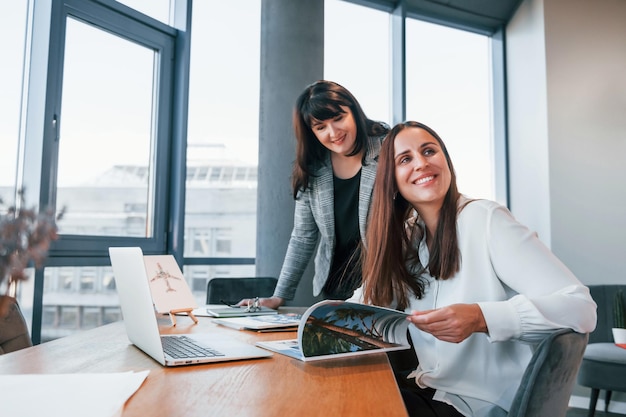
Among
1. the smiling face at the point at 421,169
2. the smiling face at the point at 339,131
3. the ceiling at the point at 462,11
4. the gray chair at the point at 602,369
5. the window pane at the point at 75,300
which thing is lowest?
the gray chair at the point at 602,369

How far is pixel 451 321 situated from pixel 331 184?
3.64ft

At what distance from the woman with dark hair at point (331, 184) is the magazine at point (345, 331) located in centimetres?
77

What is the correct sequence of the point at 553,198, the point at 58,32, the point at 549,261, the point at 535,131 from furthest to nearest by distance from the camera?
the point at 535,131
the point at 553,198
the point at 58,32
the point at 549,261

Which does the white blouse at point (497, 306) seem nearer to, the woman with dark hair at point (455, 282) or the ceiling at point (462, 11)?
the woman with dark hair at point (455, 282)

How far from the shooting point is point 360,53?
3848 mm

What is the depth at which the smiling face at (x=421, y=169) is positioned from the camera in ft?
4.34

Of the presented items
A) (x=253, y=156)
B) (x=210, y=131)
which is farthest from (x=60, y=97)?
(x=253, y=156)

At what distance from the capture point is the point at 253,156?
3.46m

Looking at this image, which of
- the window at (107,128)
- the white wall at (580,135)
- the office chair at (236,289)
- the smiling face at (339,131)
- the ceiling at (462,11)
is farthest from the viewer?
the ceiling at (462,11)

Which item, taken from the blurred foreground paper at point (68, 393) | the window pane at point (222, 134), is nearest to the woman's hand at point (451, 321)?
the blurred foreground paper at point (68, 393)

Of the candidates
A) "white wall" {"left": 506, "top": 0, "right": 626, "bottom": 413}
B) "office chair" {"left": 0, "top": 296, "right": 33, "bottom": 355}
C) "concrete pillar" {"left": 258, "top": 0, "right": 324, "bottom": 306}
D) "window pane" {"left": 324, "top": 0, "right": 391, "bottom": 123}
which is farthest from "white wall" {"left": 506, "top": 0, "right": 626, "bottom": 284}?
"office chair" {"left": 0, "top": 296, "right": 33, "bottom": 355}

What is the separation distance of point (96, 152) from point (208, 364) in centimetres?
221

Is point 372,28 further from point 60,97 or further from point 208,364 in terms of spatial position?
point 208,364

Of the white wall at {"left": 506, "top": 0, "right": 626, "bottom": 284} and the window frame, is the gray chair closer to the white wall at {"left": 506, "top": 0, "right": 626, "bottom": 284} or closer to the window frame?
the white wall at {"left": 506, "top": 0, "right": 626, "bottom": 284}
